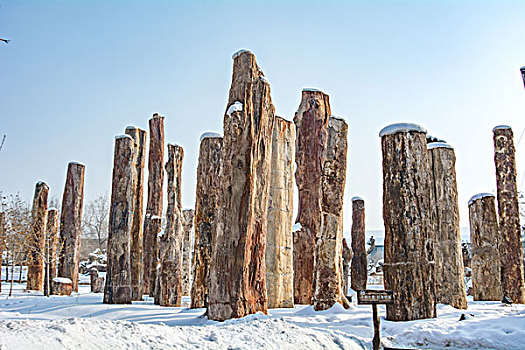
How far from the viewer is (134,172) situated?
13.1 metres

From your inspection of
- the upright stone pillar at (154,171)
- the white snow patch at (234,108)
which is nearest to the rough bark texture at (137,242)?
the upright stone pillar at (154,171)

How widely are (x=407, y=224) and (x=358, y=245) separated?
9752 mm

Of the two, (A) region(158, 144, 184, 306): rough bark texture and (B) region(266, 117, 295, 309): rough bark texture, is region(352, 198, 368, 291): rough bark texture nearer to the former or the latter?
(B) region(266, 117, 295, 309): rough bark texture

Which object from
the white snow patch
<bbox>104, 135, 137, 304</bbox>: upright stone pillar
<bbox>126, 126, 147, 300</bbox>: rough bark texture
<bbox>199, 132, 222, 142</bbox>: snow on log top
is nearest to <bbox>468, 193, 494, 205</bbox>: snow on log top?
<bbox>199, 132, 222, 142</bbox>: snow on log top

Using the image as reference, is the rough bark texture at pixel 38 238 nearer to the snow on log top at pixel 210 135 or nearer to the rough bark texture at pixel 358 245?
the snow on log top at pixel 210 135

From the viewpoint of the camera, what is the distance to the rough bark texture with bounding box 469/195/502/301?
14.0m

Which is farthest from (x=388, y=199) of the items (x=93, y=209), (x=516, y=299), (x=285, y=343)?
(x=93, y=209)

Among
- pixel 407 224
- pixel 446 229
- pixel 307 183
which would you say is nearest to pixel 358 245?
pixel 307 183

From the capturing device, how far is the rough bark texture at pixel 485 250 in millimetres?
14023

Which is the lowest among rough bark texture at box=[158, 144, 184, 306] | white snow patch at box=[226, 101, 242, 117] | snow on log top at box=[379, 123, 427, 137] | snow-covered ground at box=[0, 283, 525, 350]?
snow-covered ground at box=[0, 283, 525, 350]

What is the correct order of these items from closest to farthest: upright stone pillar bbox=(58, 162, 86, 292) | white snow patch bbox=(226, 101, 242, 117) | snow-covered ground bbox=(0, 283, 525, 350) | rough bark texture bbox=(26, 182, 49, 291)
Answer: snow-covered ground bbox=(0, 283, 525, 350)
white snow patch bbox=(226, 101, 242, 117)
upright stone pillar bbox=(58, 162, 86, 292)
rough bark texture bbox=(26, 182, 49, 291)

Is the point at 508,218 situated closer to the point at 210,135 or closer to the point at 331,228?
the point at 331,228

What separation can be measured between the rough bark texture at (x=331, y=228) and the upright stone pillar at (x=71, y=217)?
9884mm

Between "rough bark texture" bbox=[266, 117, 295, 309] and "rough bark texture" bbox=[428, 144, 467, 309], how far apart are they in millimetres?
3106
